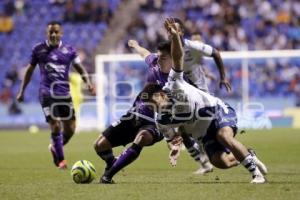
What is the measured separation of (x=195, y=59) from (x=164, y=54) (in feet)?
7.63

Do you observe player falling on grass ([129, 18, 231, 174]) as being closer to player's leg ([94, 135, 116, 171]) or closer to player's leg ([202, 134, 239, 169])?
player's leg ([202, 134, 239, 169])

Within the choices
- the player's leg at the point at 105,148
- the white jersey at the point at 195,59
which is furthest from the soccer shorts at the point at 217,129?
the white jersey at the point at 195,59

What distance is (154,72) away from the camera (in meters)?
11.0

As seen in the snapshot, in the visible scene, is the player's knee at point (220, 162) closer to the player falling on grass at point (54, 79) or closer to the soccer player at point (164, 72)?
the soccer player at point (164, 72)

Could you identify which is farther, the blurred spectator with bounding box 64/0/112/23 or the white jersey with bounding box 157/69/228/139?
the blurred spectator with bounding box 64/0/112/23

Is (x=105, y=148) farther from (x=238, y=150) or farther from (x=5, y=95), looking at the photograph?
(x=5, y=95)

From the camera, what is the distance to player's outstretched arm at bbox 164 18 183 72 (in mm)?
9039

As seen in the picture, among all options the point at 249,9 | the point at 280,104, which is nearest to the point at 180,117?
the point at 280,104

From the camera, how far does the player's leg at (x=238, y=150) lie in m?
10.1

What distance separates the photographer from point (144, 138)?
10773 millimetres

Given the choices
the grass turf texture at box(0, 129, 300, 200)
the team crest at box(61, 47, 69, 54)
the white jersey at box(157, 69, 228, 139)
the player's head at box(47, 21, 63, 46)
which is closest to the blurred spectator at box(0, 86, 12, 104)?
the grass turf texture at box(0, 129, 300, 200)

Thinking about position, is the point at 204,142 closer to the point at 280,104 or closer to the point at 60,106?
the point at 60,106

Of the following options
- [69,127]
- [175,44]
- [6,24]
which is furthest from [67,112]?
[6,24]

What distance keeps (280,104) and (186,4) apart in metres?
8.69
